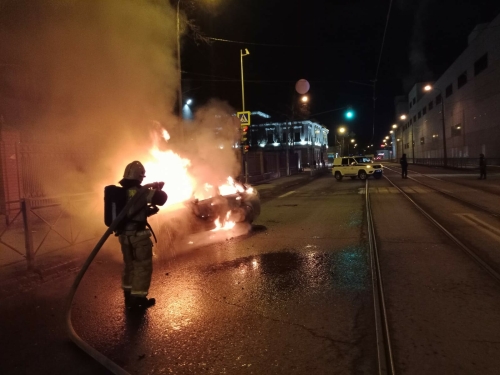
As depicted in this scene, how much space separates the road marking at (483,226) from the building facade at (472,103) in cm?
2746

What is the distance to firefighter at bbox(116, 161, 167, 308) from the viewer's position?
14.4 ft

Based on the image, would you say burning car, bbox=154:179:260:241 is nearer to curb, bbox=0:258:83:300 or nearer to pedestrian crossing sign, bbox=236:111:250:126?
curb, bbox=0:258:83:300

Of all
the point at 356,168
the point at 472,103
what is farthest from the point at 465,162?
the point at 356,168

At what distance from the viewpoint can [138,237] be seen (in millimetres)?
4406

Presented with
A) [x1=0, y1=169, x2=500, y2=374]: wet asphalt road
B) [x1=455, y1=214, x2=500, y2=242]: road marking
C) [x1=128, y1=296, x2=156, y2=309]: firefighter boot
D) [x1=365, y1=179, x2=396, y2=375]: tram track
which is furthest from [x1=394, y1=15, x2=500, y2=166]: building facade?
[x1=128, y1=296, x2=156, y2=309]: firefighter boot

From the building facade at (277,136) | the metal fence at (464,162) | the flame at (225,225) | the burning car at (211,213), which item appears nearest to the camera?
the burning car at (211,213)

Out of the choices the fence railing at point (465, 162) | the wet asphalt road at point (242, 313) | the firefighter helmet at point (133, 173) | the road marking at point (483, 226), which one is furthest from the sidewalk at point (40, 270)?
the fence railing at point (465, 162)

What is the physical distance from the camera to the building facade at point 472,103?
3328 centimetres

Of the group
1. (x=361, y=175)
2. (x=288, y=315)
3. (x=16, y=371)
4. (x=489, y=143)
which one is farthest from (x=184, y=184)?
(x=489, y=143)

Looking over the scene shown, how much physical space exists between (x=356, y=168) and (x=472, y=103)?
18730 millimetres

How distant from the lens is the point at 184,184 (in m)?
8.91

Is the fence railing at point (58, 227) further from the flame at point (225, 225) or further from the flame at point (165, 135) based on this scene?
the flame at point (225, 225)

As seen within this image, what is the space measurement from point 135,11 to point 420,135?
69.2 m

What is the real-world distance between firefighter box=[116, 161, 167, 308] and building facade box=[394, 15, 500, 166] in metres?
35.3
